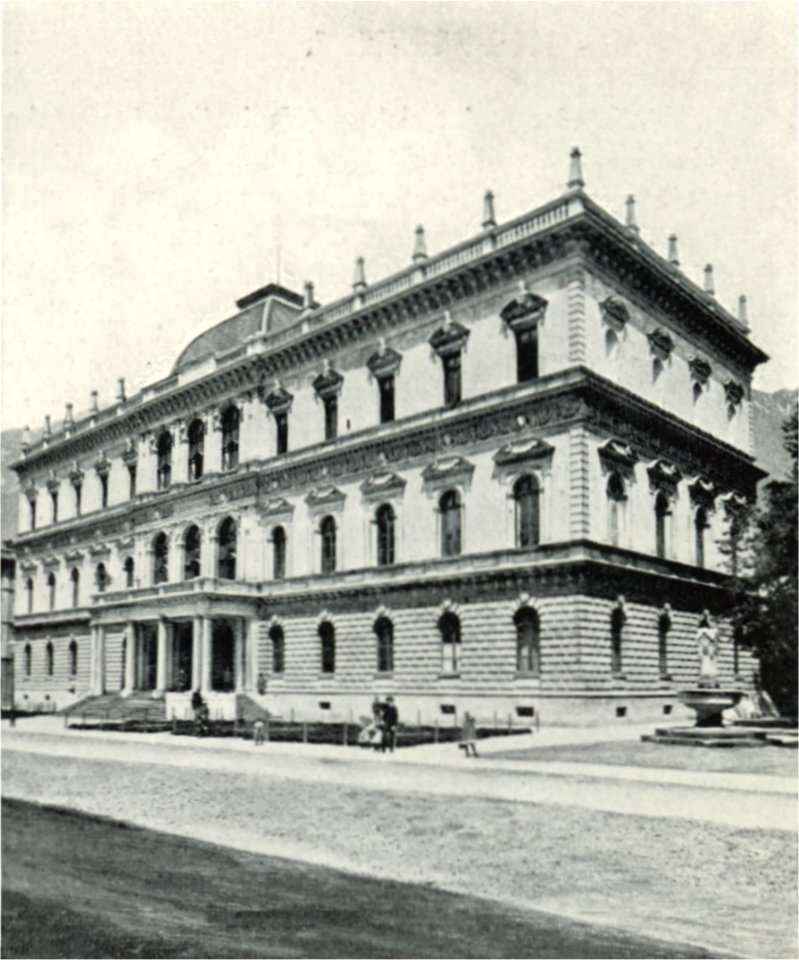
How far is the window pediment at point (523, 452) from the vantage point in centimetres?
3086

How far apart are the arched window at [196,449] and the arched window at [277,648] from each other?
7.91m

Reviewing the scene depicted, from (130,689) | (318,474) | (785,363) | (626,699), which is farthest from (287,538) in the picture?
(785,363)

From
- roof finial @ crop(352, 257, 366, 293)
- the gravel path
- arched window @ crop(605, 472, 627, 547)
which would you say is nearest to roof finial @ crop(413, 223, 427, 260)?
roof finial @ crop(352, 257, 366, 293)

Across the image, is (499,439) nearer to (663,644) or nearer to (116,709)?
(663,644)

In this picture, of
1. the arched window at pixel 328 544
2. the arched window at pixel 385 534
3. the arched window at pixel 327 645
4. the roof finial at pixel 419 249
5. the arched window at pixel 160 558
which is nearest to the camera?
the roof finial at pixel 419 249

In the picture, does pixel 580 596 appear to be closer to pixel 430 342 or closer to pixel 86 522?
pixel 430 342

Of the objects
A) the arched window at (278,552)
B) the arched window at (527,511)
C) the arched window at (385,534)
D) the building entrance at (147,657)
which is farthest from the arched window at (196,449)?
the arched window at (527,511)

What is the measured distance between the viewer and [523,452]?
31438 mm

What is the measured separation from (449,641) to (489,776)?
617 inches

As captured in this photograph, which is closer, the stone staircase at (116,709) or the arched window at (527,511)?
the arched window at (527,511)

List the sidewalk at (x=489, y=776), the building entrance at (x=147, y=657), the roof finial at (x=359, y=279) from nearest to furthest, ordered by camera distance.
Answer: the sidewalk at (x=489, y=776) → the roof finial at (x=359, y=279) → the building entrance at (x=147, y=657)

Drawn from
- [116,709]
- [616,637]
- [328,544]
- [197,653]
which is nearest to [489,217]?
[616,637]

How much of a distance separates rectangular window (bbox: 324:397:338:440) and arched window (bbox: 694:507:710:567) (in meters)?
13.2

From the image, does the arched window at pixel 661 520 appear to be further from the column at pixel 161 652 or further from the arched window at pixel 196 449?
the arched window at pixel 196 449
